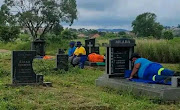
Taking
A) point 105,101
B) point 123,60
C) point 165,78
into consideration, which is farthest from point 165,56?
point 105,101

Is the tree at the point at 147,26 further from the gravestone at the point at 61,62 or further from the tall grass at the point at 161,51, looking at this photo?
the gravestone at the point at 61,62

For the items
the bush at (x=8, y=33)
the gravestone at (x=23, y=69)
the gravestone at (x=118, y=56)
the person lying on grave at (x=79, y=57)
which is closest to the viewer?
the gravestone at (x=23, y=69)

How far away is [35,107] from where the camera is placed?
271 inches

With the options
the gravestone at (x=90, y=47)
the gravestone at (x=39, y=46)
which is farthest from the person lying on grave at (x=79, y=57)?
the gravestone at (x=39, y=46)

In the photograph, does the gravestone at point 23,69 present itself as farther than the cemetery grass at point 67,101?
Yes

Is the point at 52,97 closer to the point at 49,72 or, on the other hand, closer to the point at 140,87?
the point at 140,87

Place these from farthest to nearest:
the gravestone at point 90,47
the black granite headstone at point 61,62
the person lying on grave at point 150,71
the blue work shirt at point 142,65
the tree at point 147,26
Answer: the tree at point 147,26 → the gravestone at point 90,47 → the black granite headstone at point 61,62 → the blue work shirt at point 142,65 → the person lying on grave at point 150,71

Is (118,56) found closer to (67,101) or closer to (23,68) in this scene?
(23,68)

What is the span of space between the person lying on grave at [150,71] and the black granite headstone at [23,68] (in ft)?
8.73

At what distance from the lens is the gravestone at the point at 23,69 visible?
9977 mm

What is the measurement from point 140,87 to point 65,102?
2.39 m

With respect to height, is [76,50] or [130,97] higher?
[76,50]

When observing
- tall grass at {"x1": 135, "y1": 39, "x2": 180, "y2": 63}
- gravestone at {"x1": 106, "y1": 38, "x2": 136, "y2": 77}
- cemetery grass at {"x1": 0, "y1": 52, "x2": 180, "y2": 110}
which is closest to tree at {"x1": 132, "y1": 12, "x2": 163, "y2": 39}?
tall grass at {"x1": 135, "y1": 39, "x2": 180, "y2": 63}

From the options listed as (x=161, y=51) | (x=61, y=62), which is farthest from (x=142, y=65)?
(x=161, y=51)
